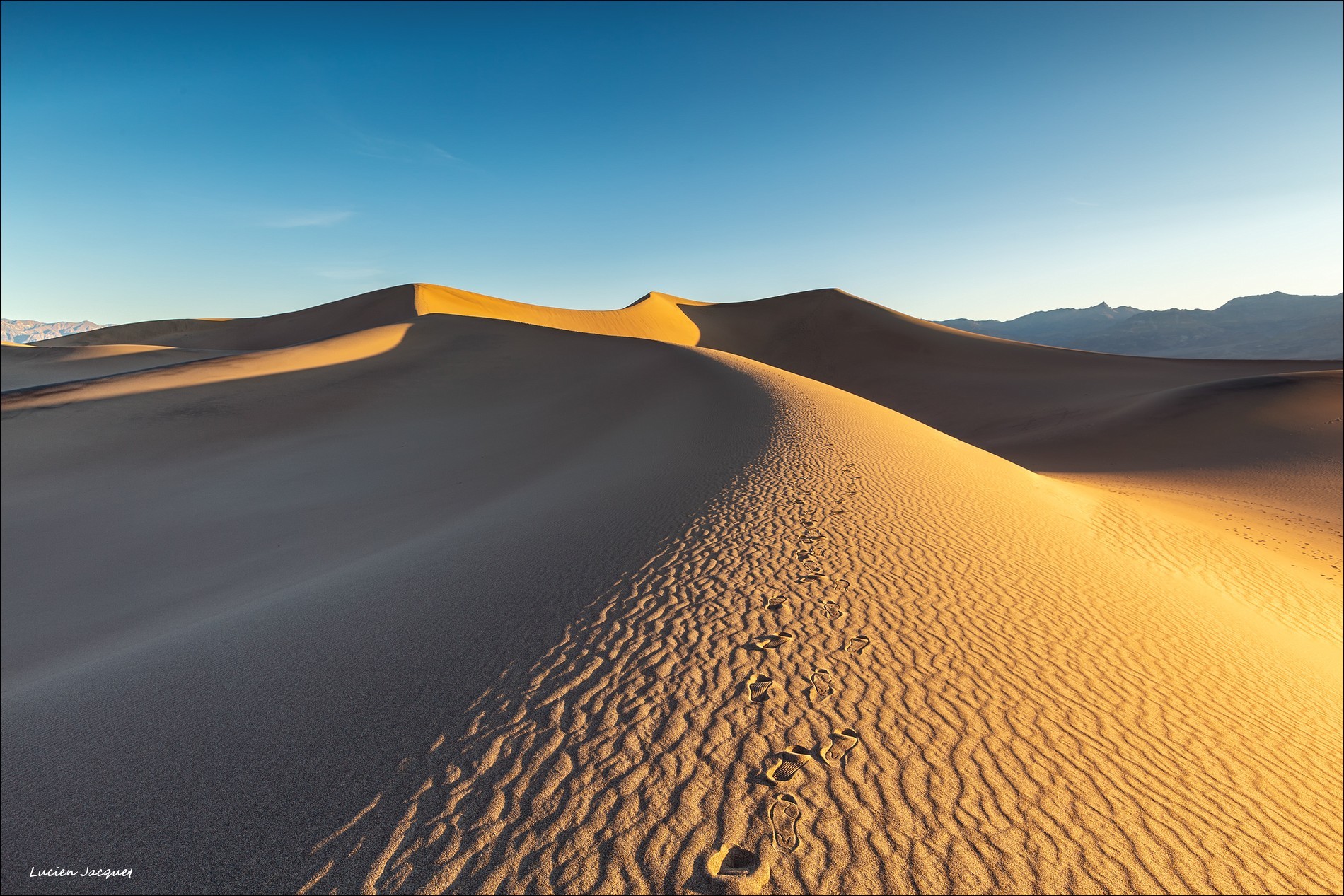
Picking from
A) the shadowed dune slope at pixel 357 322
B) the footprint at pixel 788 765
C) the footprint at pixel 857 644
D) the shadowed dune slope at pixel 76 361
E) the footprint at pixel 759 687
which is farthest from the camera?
the shadowed dune slope at pixel 357 322

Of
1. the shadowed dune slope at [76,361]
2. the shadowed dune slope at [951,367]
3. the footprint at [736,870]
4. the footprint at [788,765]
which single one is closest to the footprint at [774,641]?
the footprint at [788,765]

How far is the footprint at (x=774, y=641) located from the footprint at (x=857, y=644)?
20.8 inches

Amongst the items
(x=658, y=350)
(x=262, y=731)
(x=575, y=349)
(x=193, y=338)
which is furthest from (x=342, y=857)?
(x=193, y=338)

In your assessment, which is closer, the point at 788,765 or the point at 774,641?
the point at 788,765

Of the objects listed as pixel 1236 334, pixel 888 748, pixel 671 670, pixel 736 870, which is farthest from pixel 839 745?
pixel 1236 334

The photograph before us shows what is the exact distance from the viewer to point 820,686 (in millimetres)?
4691

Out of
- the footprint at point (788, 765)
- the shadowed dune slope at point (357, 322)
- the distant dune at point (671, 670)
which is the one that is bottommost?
the distant dune at point (671, 670)

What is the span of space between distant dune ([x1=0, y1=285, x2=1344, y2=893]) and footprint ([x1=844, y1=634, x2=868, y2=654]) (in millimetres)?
131

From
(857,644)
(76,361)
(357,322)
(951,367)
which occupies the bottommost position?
(951,367)

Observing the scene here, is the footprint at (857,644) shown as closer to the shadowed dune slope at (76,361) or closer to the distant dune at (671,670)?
the distant dune at (671,670)

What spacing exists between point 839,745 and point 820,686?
26.5 inches

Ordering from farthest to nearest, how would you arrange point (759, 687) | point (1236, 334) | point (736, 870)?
point (1236, 334)
point (759, 687)
point (736, 870)

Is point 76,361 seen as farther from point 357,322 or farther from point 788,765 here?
point 788,765

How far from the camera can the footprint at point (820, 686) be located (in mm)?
4547
